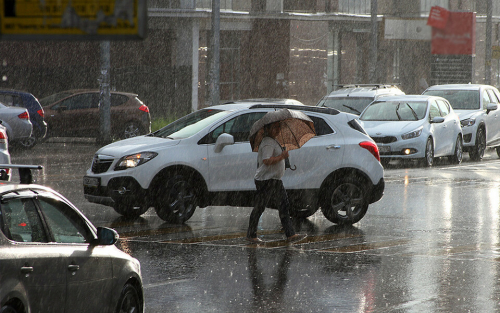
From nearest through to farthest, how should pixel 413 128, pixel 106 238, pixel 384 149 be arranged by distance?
pixel 106 238 < pixel 384 149 < pixel 413 128

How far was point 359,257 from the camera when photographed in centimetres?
990

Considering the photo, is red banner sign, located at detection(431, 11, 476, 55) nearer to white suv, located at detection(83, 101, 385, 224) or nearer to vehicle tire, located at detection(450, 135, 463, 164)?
vehicle tire, located at detection(450, 135, 463, 164)

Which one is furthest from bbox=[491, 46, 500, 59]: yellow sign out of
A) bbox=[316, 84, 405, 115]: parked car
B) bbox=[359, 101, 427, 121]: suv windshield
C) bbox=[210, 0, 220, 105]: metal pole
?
bbox=[359, 101, 427, 121]: suv windshield

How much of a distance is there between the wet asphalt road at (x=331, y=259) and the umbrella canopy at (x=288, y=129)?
121cm

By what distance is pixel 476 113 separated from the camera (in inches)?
946

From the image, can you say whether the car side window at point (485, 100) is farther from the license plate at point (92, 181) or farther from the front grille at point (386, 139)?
the license plate at point (92, 181)

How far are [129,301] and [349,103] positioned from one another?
18.4 m

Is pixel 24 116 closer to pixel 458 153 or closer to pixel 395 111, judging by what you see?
pixel 395 111

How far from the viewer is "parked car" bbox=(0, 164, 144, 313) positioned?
4.95 metres

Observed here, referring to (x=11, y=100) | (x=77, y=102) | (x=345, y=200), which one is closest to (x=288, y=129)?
(x=345, y=200)

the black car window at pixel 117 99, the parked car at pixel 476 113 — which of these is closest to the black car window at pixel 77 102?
the black car window at pixel 117 99

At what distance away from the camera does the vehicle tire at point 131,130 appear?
2678 cm

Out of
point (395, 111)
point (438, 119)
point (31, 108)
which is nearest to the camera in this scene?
point (438, 119)

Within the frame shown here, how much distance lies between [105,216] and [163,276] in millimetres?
4218
